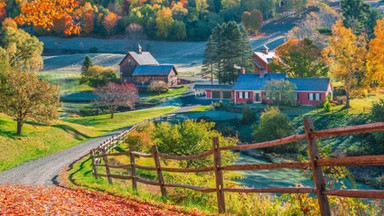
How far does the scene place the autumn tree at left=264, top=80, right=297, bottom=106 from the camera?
6041 cm

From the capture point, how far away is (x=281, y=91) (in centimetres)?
6066

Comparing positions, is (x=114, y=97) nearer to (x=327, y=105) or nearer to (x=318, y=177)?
(x=327, y=105)

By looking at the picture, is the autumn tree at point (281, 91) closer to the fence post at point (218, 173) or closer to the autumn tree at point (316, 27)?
the autumn tree at point (316, 27)

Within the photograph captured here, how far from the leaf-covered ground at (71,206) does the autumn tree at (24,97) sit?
23.4m

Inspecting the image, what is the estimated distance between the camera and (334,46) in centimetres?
5653

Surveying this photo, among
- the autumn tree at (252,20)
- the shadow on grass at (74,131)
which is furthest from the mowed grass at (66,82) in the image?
the autumn tree at (252,20)

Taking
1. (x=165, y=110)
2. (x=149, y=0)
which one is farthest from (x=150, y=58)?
(x=149, y=0)

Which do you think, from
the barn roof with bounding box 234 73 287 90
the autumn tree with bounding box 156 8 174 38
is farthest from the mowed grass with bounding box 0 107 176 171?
the autumn tree with bounding box 156 8 174 38

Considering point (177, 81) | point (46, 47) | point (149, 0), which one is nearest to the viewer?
point (177, 81)

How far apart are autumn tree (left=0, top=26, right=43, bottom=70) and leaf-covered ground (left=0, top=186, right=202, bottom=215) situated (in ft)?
178

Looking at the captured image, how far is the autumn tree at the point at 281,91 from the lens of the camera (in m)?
60.4

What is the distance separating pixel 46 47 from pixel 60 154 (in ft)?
403

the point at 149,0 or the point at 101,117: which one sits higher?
the point at 149,0

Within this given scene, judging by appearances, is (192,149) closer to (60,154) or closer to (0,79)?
(60,154)
